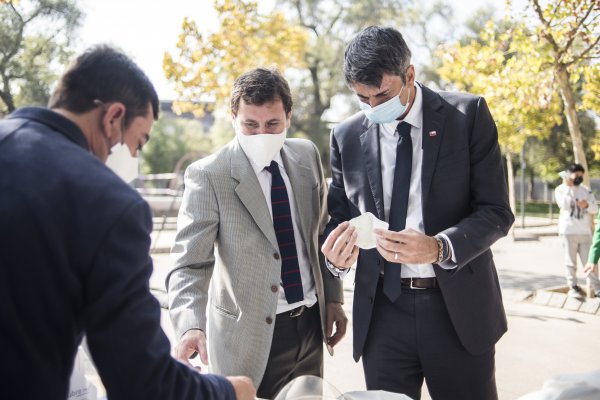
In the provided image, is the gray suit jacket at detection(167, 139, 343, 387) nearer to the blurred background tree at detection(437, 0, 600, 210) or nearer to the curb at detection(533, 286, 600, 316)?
the curb at detection(533, 286, 600, 316)

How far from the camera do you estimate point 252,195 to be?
2529 millimetres

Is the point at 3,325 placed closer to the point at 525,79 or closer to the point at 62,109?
the point at 62,109

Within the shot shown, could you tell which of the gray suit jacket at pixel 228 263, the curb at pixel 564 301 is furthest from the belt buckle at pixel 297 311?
the curb at pixel 564 301

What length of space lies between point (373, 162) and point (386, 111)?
23 centimetres

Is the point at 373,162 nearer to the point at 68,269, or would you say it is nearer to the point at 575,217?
the point at 68,269

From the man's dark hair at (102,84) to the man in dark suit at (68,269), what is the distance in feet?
0.08

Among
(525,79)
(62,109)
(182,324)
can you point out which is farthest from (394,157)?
(525,79)

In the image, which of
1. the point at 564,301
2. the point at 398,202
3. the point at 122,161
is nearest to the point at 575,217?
the point at 564,301

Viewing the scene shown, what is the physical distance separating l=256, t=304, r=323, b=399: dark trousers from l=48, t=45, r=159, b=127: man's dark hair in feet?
4.59

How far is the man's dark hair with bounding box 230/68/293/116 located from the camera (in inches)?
99.9

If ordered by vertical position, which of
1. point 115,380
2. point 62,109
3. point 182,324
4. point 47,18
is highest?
point 47,18

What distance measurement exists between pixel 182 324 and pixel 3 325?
3.69ft

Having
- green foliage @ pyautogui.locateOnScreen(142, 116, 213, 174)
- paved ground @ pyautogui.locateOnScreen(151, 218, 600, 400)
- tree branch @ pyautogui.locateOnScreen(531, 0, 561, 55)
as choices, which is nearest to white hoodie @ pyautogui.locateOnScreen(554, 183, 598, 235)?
paved ground @ pyautogui.locateOnScreen(151, 218, 600, 400)

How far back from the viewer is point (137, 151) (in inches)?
65.1
